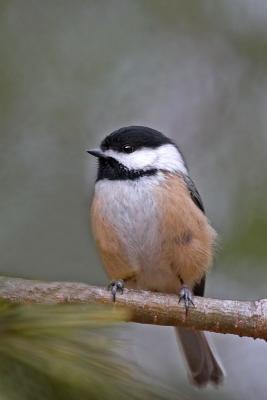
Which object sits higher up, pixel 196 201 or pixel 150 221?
pixel 196 201

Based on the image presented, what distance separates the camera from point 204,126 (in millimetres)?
3523

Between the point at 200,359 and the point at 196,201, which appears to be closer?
the point at 196,201

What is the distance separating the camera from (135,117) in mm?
3535

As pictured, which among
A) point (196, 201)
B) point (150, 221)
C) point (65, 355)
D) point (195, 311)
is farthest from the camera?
point (196, 201)

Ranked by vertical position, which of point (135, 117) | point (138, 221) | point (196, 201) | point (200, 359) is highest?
point (135, 117)

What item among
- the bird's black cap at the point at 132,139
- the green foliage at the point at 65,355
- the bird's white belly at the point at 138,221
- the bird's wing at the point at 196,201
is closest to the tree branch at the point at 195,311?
the green foliage at the point at 65,355

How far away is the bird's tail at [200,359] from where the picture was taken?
270 cm

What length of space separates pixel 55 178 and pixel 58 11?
892 mm

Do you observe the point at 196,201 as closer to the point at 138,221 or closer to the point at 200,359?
the point at 138,221

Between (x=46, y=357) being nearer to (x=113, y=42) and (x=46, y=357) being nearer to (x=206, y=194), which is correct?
(x=206, y=194)

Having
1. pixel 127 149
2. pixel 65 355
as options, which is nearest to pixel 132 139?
pixel 127 149

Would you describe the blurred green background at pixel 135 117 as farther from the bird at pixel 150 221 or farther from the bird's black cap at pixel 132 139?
the bird's black cap at pixel 132 139

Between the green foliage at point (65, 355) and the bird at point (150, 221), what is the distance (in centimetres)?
174

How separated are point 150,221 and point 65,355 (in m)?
1.80
